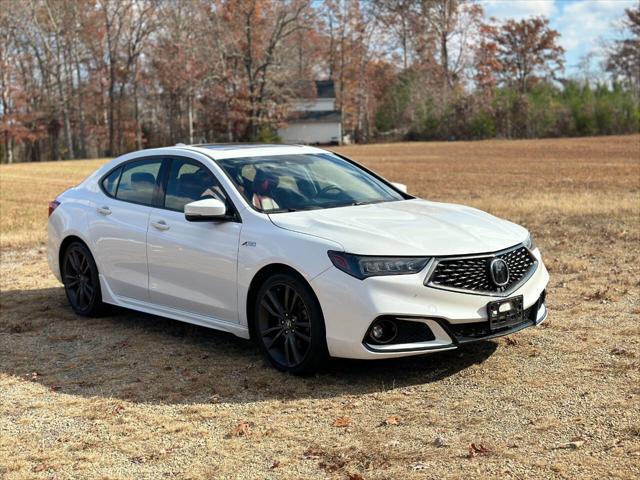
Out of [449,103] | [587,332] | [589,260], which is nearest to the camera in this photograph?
[587,332]

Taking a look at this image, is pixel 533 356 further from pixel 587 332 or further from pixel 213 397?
pixel 213 397

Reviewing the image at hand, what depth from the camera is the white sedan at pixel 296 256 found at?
537 centimetres

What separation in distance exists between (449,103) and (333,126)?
11.8 m

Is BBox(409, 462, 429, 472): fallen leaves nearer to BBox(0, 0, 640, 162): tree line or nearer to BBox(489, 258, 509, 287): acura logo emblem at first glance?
BBox(489, 258, 509, 287): acura logo emblem

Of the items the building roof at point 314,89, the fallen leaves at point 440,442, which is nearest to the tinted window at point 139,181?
the fallen leaves at point 440,442

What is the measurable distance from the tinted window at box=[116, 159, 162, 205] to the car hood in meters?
1.58

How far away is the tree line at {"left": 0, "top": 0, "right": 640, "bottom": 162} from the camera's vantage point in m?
67.4

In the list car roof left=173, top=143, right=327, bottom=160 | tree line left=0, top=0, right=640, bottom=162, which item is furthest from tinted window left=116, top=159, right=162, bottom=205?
tree line left=0, top=0, right=640, bottom=162

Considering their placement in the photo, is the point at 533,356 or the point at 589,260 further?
the point at 589,260

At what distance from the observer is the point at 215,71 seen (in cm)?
6775

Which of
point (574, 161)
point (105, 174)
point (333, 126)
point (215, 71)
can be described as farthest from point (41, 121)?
point (105, 174)

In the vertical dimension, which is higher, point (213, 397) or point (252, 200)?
point (252, 200)

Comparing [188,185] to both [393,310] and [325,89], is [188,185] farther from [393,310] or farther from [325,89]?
[325,89]

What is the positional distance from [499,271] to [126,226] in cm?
333
